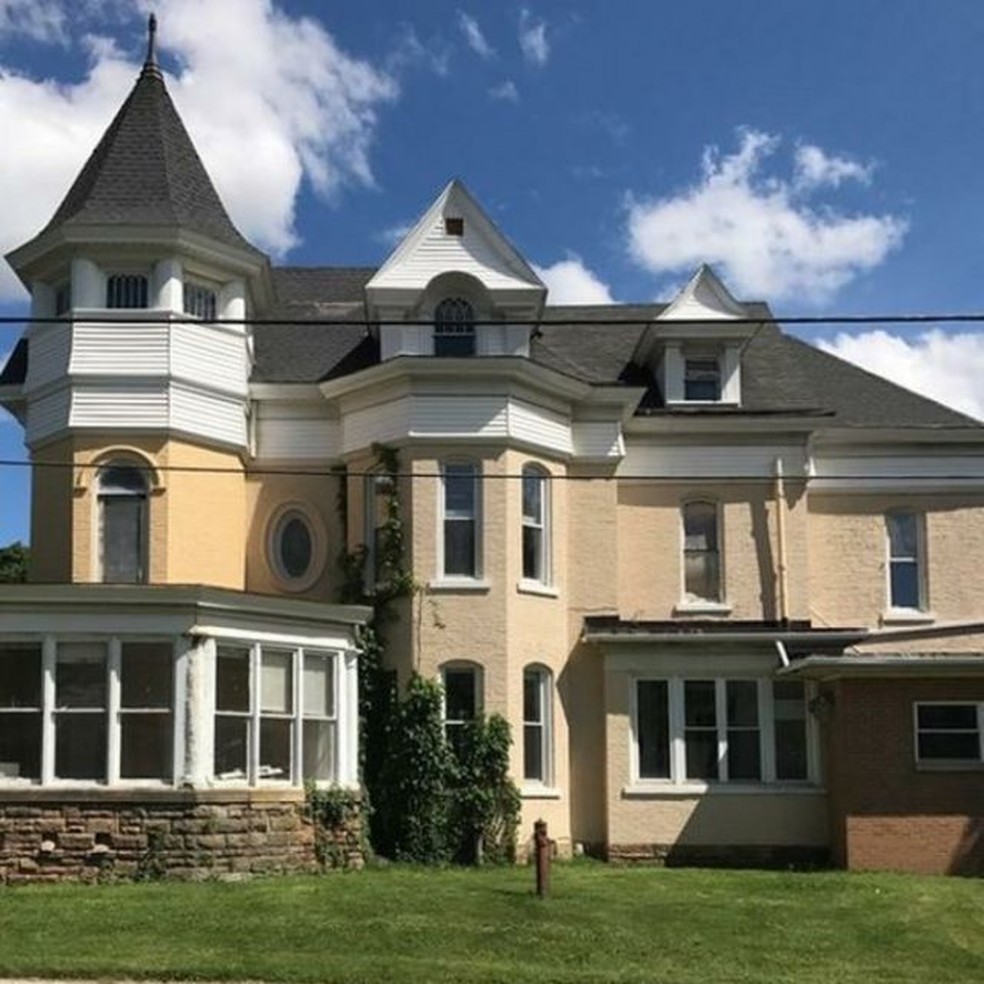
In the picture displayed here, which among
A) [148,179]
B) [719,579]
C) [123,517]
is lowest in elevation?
[719,579]

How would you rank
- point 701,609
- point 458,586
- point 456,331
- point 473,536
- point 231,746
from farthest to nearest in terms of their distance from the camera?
1. point 701,609
2. point 456,331
3. point 473,536
4. point 458,586
5. point 231,746

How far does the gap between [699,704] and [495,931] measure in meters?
10.4

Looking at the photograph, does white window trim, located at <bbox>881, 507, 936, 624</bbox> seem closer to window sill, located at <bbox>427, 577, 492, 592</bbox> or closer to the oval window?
window sill, located at <bbox>427, 577, 492, 592</bbox>

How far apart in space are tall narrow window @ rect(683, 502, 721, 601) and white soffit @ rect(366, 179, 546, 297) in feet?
17.3

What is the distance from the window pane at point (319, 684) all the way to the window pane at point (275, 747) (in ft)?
1.78

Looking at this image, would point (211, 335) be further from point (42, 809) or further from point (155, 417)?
point (42, 809)

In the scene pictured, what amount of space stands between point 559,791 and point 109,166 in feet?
43.9

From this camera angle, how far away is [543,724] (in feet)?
86.5

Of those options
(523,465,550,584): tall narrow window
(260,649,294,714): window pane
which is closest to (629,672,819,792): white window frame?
(523,465,550,584): tall narrow window

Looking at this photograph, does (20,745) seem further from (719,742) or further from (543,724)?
(719,742)

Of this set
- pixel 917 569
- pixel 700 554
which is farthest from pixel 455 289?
pixel 917 569

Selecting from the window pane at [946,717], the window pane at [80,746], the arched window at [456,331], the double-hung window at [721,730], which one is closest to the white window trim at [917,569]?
the double-hung window at [721,730]

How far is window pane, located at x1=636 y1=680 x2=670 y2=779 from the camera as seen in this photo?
26484mm

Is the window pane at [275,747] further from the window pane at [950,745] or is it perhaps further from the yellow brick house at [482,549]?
the window pane at [950,745]
